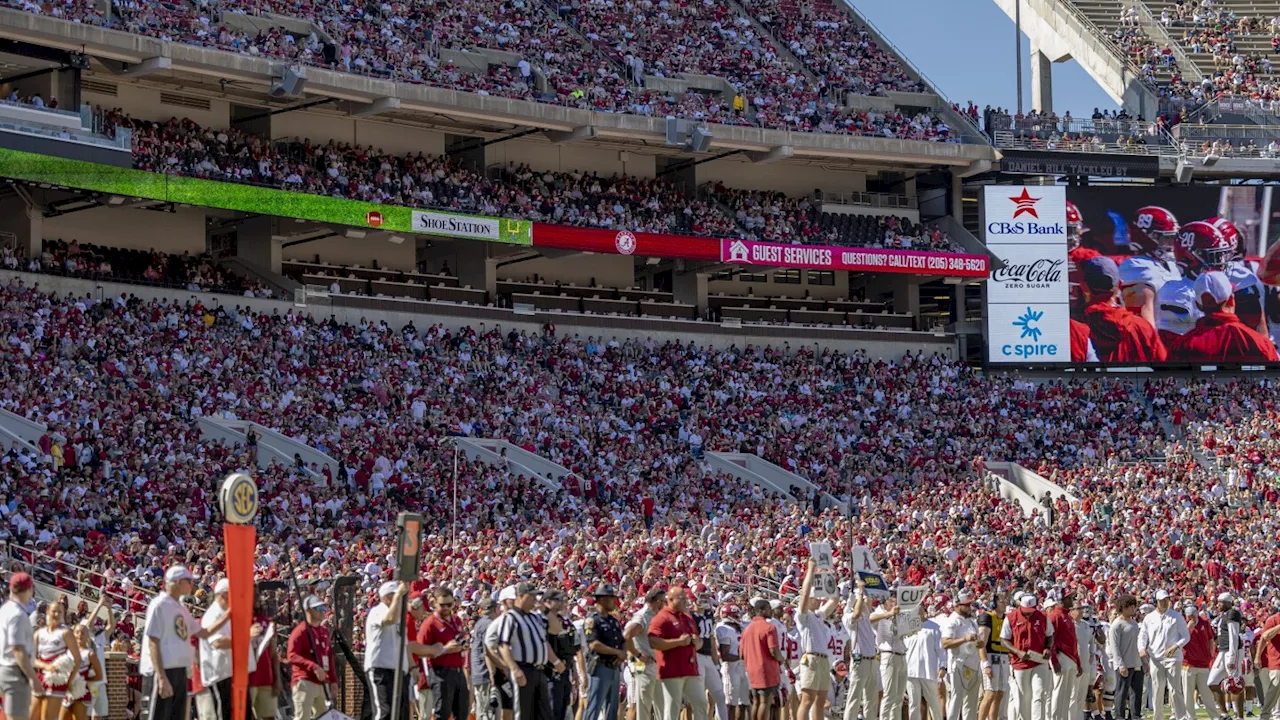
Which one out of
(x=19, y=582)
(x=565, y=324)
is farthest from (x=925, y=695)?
(x=565, y=324)

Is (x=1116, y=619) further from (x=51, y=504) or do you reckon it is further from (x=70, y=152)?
(x=70, y=152)

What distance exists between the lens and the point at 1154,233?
1955 inches

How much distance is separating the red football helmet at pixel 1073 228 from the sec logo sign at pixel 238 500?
128 ft

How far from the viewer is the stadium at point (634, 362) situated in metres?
18.6

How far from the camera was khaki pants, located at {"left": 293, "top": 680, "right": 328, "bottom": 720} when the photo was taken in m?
14.8

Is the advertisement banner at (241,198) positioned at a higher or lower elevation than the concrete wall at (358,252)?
higher

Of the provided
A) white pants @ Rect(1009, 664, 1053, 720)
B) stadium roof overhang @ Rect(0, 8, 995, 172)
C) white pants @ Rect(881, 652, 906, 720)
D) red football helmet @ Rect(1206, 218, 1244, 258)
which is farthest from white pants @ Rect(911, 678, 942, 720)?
red football helmet @ Rect(1206, 218, 1244, 258)

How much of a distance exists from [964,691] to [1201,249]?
33.4 metres

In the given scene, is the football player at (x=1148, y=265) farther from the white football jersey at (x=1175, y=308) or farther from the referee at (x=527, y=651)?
the referee at (x=527, y=651)

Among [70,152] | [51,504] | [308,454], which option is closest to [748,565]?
[308,454]

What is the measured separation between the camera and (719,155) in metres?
49.8

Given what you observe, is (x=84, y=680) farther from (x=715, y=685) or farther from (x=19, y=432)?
(x=19, y=432)

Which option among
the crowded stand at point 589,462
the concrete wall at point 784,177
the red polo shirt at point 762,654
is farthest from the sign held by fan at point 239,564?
the concrete wall at point 784,177

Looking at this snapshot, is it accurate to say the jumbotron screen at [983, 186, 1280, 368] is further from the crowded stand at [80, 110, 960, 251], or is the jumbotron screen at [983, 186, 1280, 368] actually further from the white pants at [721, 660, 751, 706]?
the white pants at [721, 660, 751, 706]
